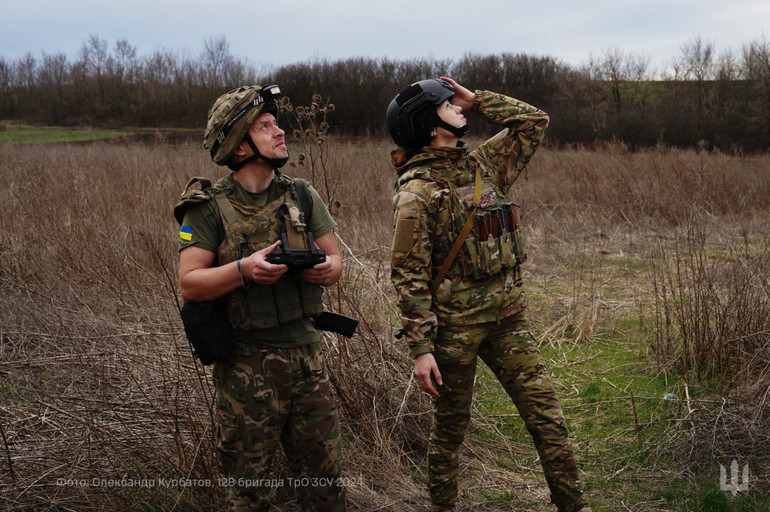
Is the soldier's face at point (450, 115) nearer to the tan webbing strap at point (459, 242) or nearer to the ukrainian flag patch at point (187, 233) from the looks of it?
the tan webbing strap at point (459, 242)

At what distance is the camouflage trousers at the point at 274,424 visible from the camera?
2.20 meters

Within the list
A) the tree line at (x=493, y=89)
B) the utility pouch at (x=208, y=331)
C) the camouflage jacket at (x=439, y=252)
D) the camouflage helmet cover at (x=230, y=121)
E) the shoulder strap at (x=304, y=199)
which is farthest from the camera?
the tree line at (x=493, y=89)

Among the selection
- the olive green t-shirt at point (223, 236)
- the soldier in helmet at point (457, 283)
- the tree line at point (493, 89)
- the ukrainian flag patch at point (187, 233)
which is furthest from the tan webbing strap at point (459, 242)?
the tree line at point (493, 89)

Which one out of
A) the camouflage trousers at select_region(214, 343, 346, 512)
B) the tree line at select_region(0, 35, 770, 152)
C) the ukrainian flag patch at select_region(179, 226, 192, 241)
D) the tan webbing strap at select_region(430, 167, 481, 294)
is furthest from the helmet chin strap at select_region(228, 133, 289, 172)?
the tree line at select_region(0, 35, 770, 152)

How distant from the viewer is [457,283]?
2.62m

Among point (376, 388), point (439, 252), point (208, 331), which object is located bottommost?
point (376, 388)

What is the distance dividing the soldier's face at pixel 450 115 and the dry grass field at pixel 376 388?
0.90m

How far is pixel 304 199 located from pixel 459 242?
0.64 m

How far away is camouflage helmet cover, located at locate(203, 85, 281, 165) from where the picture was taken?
2.26 metres

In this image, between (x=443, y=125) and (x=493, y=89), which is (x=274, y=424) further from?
(x=493, y=89)

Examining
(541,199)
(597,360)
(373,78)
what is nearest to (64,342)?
(597,360)

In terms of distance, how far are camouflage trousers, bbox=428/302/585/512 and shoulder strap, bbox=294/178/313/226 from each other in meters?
0.73

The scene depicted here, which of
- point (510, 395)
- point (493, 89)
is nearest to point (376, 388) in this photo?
point (510, 395)

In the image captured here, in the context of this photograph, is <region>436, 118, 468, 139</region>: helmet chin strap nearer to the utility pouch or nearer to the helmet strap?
the helmet strap
